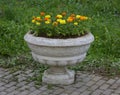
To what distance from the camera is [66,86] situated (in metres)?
5.95

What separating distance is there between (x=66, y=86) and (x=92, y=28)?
3.00 m

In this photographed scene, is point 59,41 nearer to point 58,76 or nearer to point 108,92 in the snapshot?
point 58,76

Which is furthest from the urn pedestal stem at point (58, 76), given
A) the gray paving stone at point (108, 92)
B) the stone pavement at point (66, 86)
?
the gray paving stone at point (108, 92)

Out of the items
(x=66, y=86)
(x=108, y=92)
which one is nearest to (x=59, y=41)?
(x=66, y=86)

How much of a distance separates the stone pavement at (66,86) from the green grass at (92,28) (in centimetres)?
36

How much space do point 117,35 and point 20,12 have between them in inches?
129

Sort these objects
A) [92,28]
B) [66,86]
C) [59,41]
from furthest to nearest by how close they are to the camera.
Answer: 1. [92,28]
2. [66,86]
3. [59,41]

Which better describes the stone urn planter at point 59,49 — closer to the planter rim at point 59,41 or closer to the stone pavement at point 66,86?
the planter rim at point 59,41

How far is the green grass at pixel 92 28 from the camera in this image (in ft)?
22.7

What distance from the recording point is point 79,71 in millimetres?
6602

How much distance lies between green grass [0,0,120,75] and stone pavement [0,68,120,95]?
1.19 feet

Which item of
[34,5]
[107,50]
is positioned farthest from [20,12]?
[107,50]

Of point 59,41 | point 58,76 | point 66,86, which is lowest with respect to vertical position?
point 66,86

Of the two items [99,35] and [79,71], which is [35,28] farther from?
[99,35]
